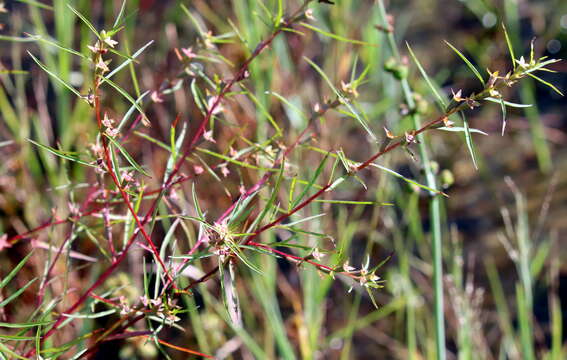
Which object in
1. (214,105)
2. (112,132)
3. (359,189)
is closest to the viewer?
(112,132)

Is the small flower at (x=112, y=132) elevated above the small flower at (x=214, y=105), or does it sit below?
above

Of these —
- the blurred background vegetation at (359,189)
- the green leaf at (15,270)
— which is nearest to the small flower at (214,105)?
the green leaf at (15,270)

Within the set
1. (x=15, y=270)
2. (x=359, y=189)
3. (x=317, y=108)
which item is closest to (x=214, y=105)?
(x=317, y=108)

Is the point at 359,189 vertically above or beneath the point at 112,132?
beneath

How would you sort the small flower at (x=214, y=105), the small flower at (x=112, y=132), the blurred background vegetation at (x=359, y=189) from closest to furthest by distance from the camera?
the small flower at (x=112, y=132) < the small flower at (x=214, y=105) < the blurred background vegetation at (x=359, y=189)

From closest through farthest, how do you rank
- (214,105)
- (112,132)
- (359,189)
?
1. (112,132)
2. (214,105)
3. (359,189)

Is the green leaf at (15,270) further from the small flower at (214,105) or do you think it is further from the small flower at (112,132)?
the small flower at (214,105)

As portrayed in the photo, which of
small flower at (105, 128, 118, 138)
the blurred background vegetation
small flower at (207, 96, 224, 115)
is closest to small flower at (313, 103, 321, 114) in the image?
small flower at (207, 96, 224, 115)

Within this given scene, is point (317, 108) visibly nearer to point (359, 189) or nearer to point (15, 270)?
point (15, 270)

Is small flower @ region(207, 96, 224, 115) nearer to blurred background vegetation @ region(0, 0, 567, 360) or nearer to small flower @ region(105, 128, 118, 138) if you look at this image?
small flower @ region(105, 128, 118, 138)
